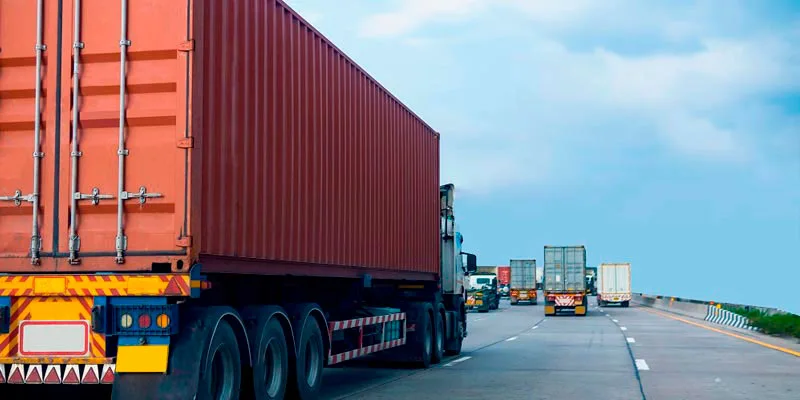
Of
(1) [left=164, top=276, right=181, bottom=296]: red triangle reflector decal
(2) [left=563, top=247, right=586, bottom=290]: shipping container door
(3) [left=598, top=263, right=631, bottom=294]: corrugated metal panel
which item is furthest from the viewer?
(3) [left=598, top=263, right=631, bottom=294]: corrugated metal panel

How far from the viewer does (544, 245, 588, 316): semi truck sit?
4662 cm

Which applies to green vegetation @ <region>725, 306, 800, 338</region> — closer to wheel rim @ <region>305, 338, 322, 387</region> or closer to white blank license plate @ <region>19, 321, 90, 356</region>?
wheel rim @ <region>305, 338, 322, 387</region>

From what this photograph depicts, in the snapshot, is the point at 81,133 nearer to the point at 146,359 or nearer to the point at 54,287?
the point at 54,287

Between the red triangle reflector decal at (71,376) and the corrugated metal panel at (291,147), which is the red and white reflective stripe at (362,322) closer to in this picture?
the corrugated metal panel at (291,147)

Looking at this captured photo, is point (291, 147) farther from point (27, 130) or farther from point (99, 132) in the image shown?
point (27, 130)

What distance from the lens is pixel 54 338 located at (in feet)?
25.8

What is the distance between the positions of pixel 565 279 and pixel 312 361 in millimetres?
37330

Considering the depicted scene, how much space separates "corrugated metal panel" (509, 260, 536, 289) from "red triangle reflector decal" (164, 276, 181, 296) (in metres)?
53.9

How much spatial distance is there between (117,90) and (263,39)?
2104 mm

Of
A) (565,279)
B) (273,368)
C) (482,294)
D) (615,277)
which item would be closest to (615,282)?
(615,277)

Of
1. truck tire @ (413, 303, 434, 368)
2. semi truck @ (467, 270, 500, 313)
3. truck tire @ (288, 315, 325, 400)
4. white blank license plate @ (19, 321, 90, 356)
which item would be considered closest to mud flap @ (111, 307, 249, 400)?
white blank license plate @ (19, 321, 90, 356)

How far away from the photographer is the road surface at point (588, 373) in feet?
41.1

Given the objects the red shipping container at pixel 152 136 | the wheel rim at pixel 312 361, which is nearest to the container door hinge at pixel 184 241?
the red shipping container at pixel 152 136

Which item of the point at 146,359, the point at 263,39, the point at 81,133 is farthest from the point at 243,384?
the point at 263,39
